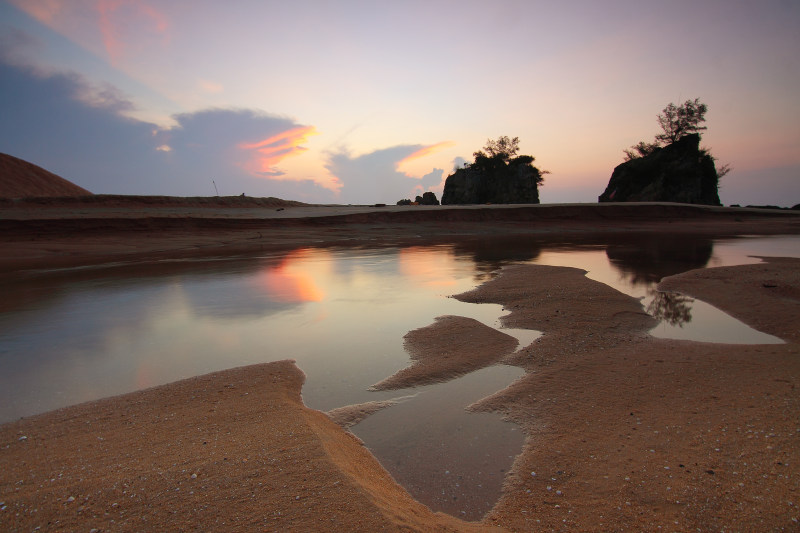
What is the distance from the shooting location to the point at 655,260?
13414 millimetres

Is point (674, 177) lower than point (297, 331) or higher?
higher

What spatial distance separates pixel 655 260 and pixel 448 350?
11369 millimetres

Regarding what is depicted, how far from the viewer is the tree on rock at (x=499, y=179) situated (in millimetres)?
53000

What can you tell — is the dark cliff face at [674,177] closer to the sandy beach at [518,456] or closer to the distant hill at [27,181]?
the sandy beach at [518,456]

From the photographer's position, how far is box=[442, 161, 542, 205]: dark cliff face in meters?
52.9

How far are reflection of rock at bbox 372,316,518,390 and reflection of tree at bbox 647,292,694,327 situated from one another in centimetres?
277

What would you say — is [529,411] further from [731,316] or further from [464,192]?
[464,192]

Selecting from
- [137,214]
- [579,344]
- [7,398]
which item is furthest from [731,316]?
[137,214]

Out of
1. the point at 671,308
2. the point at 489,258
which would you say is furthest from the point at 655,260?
the point at 671,308

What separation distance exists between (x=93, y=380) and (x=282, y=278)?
683 centimetres

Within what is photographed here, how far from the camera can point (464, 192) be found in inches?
2211

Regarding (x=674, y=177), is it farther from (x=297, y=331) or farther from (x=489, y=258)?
(x=297, y=331)

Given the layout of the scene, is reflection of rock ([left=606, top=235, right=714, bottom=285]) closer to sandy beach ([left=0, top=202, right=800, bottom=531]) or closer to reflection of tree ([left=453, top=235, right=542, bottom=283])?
reflection of tree ([left=453, top=235, right=542, bottom=283])

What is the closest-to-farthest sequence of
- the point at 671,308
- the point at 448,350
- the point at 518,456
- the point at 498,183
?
the point at 518,456 < the point at 448,350 < the point at 671,308 < the point at 498,183
